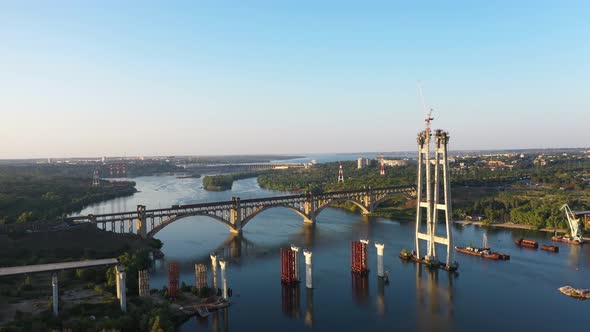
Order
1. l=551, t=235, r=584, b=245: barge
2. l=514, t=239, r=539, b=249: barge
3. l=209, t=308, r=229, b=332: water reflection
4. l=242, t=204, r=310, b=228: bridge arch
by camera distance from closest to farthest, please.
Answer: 1. l=209, t=308, r=229, b=332: water reflection
2. l=514, t=239, r=539, b=249: barge
3. l=551, t=235, r=584, b=245: barge
4. l=242, t=204, r=310, b=228: bridge arch

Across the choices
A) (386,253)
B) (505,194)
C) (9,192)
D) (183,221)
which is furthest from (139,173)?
(386,253)

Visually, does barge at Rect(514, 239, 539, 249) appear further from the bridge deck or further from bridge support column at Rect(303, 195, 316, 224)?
the bridge deck

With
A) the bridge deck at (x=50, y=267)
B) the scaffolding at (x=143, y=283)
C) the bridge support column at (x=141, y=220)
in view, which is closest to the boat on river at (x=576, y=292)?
the scaffolding at (x=143, y=283)

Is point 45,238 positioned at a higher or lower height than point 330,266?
higher

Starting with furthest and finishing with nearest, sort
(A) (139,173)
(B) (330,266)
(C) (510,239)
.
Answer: (A) (139,173) < (C) (510,239) < (B) (330,266)

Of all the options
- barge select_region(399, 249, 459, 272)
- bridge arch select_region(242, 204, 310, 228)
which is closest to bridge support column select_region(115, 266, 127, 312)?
barge select_region(399, 249, 459, 272)

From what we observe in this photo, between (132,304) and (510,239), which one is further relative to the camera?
(510,239)

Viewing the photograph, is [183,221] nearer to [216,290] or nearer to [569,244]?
[216,290]

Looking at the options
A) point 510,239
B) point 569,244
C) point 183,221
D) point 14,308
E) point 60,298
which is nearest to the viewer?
point 14,308
